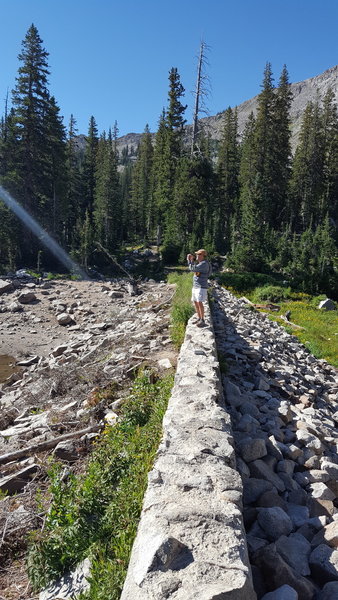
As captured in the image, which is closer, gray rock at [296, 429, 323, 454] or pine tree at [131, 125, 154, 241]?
gray rock at [296, 429, 323, 454]

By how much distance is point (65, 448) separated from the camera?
5109 millimetres

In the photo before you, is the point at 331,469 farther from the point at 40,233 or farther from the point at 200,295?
the point at 40,233

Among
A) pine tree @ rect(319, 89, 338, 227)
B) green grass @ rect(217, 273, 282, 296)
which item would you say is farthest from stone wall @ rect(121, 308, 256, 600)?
pine tree @ rect(319, 89, 338, 227)

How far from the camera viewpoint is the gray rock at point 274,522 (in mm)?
3164

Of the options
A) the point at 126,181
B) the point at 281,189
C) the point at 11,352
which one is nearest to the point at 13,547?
the point at 11,352

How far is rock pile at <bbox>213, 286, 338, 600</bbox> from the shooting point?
8.96 ft

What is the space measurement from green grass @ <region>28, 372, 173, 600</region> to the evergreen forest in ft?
78.4

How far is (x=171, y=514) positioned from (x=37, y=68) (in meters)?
40.5

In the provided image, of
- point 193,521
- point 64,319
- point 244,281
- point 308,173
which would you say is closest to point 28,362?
point 64,319

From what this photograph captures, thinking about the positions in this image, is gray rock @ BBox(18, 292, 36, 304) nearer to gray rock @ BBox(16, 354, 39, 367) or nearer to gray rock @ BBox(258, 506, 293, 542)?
gray rock @ BBox(16, 354, 39, 367)

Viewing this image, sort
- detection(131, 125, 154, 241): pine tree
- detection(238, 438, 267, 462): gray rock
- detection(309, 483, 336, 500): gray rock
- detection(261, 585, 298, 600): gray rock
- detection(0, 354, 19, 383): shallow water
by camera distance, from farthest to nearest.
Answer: detection(131, 125, 154, 241): pine tree < detection(0, 354, 19, 383): shallow water < detection(238, 438, 267, 462): gray rock < detection(309, 483, 336, 500): gray rock < detection(261, 585, 298, 600): gray rock

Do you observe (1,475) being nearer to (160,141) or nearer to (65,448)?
(65,448)

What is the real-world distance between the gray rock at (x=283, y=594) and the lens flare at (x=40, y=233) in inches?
1228

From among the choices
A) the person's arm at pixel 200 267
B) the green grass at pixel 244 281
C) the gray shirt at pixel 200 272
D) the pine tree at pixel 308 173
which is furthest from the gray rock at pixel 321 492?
the pine tree at pixel 308 173
